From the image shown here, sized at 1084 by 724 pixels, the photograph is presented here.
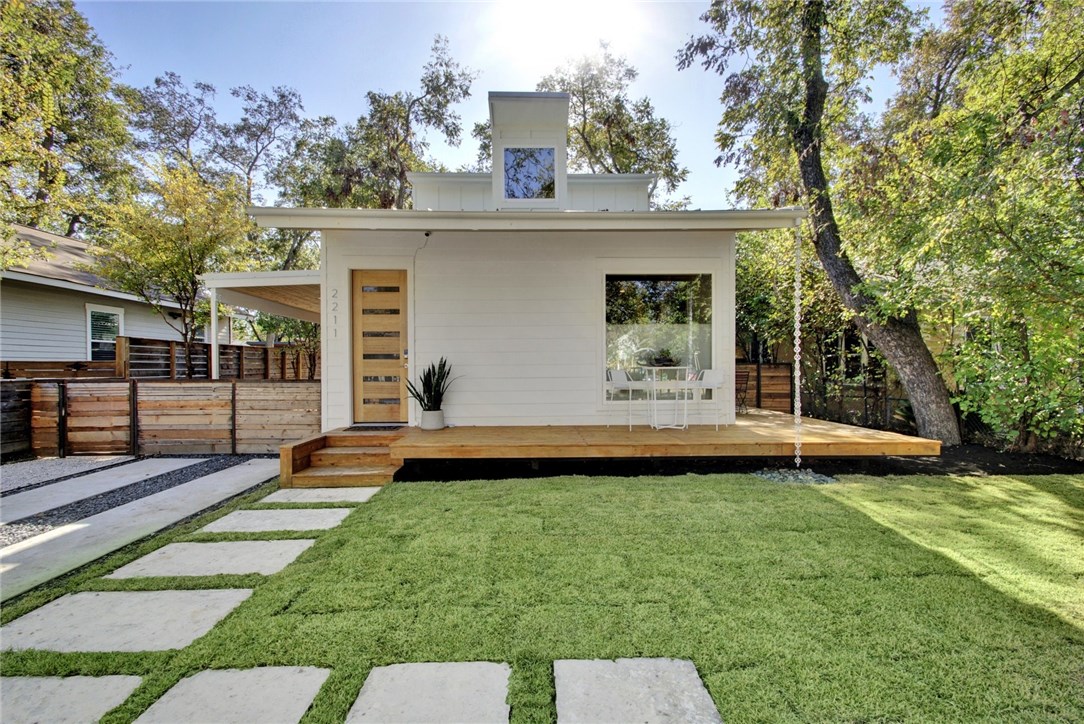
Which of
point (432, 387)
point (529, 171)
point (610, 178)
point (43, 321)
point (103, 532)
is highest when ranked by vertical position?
point (610, 178)

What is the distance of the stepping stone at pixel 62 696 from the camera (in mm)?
1605

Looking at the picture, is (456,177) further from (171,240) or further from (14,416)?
(14,416)

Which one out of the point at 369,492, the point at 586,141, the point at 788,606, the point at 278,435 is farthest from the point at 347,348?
the point at 586,141

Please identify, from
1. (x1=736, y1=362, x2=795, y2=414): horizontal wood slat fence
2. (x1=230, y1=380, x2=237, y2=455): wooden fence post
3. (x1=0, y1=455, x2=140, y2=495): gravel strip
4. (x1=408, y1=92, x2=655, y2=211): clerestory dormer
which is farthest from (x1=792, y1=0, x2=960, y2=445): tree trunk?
(x1=0, y1=455, x2=140, y2=495): gravel strip

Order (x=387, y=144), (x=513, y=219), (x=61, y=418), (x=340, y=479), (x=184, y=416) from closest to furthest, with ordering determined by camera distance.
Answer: (x=340, y=479)
(x=513, y=219)
(x=61, y=418)
(x=184, y=416)
(x=387, y=144)

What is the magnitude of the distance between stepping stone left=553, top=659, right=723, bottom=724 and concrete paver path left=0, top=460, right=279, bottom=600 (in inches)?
127

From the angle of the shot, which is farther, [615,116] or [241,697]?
[615,116]

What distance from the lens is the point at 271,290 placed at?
7516 millimetres

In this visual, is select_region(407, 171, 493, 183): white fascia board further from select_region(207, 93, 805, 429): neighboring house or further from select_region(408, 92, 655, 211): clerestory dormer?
select_region(207, 93, 805, 429): neighboring house

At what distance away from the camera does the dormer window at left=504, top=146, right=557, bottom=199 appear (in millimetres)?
6355

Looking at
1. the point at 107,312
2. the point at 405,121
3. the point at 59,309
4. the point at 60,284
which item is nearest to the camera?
the point at 60,284

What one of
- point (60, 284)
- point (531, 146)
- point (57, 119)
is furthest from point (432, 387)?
point (60, 284)

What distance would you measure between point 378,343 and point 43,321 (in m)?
8.90

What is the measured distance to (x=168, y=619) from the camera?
223cm
